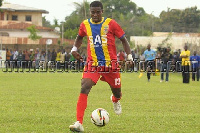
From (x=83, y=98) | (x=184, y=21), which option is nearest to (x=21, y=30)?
(x=184, y=21)

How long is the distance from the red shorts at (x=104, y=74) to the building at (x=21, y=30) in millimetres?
40509

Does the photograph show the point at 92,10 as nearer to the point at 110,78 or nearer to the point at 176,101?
the point at 110,78

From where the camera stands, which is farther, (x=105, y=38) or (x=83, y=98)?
(x=105, y=38)

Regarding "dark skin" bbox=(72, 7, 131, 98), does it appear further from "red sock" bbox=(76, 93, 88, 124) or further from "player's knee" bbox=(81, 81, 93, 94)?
"red sock" bbox=(76, 93, 88, 124)

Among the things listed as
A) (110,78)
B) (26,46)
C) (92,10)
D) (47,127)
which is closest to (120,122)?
(110,78)

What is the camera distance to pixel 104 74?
9.72m

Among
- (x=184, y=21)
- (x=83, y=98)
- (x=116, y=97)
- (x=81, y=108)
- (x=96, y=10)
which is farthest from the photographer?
(x=184, y=21)

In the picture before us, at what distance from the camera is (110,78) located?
31.9ft

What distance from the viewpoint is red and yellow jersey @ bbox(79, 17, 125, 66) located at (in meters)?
9.56

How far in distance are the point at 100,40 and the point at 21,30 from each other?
66.5 metres

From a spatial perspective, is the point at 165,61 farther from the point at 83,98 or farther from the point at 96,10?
the point at 83,98

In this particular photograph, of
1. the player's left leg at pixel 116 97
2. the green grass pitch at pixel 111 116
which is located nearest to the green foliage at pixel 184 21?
the green grass pitch at pixel 111 116

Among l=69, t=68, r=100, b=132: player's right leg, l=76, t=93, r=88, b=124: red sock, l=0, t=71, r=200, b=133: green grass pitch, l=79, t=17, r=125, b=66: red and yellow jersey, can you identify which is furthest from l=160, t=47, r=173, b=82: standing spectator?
l=76, t=93, r=88, b=124: red sock

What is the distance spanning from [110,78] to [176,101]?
5.92 metres
